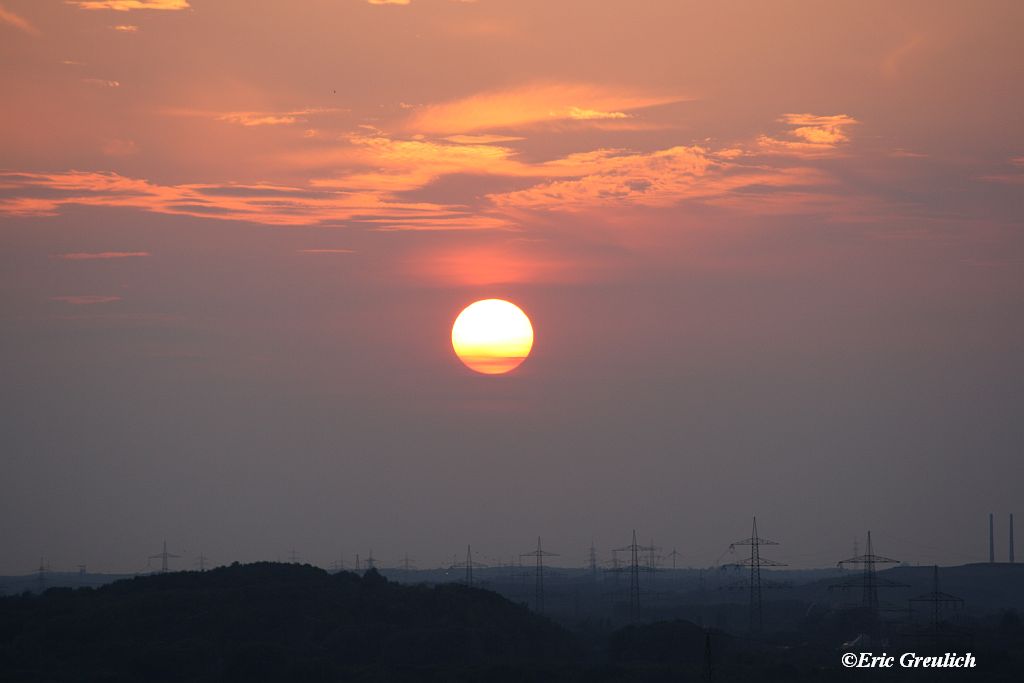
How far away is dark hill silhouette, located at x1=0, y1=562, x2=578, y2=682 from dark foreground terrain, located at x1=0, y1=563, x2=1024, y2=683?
0.86ft

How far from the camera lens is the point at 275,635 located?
173125 millimetres

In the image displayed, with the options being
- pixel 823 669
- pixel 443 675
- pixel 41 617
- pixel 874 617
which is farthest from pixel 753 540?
pixel 41 617

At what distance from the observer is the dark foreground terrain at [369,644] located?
14375 centimetres

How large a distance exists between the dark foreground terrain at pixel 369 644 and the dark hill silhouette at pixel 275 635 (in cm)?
26

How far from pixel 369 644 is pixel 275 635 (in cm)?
1295

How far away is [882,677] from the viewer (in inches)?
5458

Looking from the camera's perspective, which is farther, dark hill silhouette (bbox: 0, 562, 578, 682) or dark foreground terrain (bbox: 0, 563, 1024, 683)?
dark hill silhouette (bbox: 0, 562, 578, 682)

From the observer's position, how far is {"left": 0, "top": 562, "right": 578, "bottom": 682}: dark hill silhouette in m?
148

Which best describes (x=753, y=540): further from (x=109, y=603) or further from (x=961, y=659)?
(x=109, y=603)

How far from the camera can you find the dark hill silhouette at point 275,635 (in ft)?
485

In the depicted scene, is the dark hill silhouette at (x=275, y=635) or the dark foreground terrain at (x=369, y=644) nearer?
the dark foreground terrain at (x=369, y=644)

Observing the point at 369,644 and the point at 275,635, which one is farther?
the point at 275,635

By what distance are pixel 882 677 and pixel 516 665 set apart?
37.8 m

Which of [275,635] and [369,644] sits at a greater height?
[275,635]
